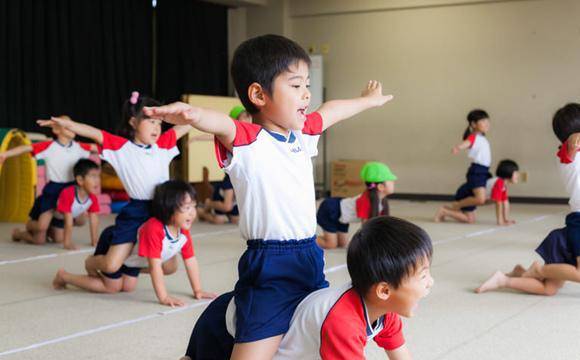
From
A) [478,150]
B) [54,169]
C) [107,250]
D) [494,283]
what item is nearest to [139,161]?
[107,250]

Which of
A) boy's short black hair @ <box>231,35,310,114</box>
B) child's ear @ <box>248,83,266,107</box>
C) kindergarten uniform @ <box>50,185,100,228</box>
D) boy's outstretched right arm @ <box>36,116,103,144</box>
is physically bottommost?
kindergarten uniform @ <box>50,185,100,228</box>

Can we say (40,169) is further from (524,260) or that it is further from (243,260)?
(243,260)

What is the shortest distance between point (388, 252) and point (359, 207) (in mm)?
3223

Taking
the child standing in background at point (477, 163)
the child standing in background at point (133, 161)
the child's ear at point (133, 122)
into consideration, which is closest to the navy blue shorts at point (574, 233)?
the child standing in background at point (133, 161)

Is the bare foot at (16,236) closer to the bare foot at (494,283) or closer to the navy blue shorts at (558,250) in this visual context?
the bare foot at (494,283)

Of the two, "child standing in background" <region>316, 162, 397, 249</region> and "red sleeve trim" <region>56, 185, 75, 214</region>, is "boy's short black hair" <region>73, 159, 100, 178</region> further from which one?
"child standing in background" <region>316, 162, 397, 249</region>

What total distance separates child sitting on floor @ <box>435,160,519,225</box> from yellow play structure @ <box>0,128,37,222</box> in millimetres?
3583

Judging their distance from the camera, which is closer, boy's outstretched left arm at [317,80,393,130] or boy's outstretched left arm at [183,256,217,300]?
boy's outstretched left arm at [317,80,393,130]

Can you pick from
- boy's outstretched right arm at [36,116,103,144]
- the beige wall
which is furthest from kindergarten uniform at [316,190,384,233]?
the beige wall

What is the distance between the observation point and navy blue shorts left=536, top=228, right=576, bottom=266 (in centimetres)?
348

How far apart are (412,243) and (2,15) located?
6.74 meters

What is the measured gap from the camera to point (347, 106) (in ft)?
7.46

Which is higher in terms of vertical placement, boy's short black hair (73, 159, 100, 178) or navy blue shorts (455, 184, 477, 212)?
boy's short black hair (73, 159, 100, 178)

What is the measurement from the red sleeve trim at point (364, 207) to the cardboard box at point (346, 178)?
4.20m
